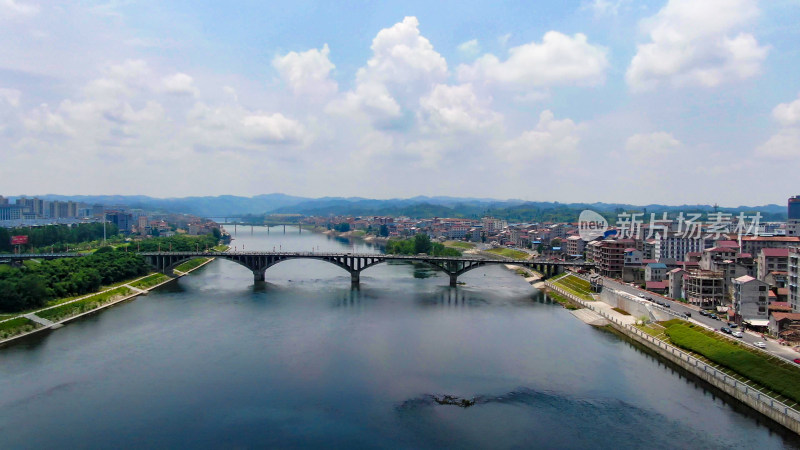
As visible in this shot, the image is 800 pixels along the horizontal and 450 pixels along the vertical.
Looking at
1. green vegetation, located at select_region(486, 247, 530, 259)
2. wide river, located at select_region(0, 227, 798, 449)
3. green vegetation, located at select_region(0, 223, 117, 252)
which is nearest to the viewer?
wide river, located at select_region(0, 227, 798, 449)

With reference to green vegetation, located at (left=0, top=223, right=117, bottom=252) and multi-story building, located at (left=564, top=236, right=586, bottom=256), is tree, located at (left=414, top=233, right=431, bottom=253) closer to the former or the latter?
multi-story building, located at (left=564, top=236, right=586, bottom=256)

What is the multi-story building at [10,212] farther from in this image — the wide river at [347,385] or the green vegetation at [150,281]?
the wide river at [347,385]

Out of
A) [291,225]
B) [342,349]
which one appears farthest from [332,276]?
[291,225]

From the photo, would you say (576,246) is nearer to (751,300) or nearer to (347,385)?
(751,300)

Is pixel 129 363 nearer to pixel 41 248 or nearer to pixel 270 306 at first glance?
pixel 270 306

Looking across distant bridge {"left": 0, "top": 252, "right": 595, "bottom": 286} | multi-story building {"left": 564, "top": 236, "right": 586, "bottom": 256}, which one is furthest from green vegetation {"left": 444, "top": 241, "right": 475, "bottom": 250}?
distant bridge {"left": 0, "top": 252, "right": 595, "bottom": 286}
